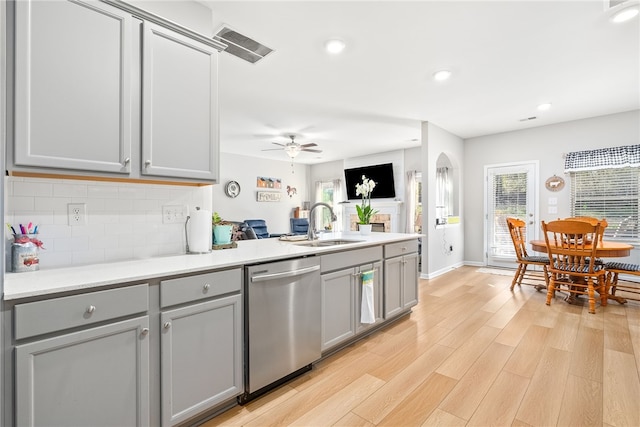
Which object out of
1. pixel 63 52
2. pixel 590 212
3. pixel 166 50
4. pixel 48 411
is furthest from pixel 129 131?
pixel 590 212

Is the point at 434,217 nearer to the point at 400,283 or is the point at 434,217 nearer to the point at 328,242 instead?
the point at 400,283

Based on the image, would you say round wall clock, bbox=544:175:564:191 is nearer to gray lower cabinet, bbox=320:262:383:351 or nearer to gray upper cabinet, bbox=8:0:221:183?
gray lower cabinet, bbox=320:262:383:351

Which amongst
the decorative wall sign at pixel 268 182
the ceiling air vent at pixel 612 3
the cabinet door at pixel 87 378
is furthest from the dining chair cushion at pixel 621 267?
the decorative wall sign at pixel 268 182

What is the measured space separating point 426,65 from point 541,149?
11.9 ft

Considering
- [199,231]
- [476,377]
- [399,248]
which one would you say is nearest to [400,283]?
[399,248]

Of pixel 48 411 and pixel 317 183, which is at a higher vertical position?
pixel 317 183

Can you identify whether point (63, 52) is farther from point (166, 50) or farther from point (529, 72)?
point (529, 72)

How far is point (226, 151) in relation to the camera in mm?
7418

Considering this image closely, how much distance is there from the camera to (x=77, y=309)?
45.9 inches

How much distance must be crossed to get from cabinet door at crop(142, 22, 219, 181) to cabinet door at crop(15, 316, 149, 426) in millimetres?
854

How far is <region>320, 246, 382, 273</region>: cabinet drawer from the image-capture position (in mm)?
2211

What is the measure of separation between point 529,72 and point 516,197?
117 inches

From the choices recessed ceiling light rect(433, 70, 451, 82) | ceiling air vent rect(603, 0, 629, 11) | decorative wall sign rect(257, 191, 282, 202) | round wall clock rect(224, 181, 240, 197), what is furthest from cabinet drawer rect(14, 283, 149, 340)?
decorative wall sign rect(257, 191, 282, 202)

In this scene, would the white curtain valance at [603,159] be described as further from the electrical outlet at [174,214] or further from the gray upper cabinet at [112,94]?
the electrical outlet at [174,214]
